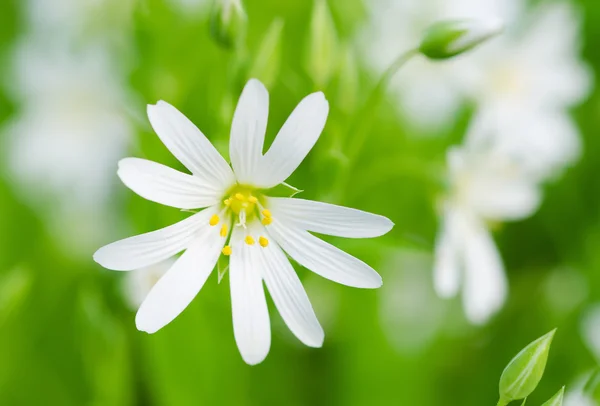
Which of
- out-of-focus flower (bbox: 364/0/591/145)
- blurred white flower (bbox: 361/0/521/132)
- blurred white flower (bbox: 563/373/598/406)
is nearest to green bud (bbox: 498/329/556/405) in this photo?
blurred white flower (bbox: 563/373/598/406)

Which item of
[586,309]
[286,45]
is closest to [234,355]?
[586,309]

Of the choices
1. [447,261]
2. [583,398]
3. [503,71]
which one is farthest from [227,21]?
[503,71]

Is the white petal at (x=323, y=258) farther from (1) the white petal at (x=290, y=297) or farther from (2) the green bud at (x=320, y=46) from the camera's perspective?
(2) the green bud at (x=320, y=46)

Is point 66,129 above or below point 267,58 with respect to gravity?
above

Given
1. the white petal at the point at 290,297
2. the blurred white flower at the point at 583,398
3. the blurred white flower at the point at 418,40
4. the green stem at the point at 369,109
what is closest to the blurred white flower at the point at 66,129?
the blurred white flower at the point at 418,40

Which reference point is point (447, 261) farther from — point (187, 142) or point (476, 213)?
point (187, 142)
